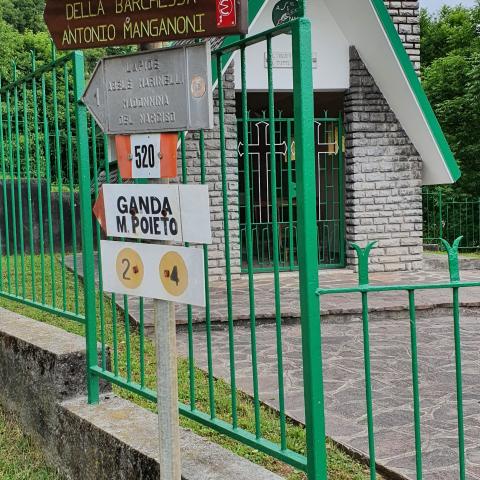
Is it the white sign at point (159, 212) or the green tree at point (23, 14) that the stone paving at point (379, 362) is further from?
the green tree at point (23, 14)

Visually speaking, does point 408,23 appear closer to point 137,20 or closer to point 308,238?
point 137,20

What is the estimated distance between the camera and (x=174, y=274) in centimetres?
235

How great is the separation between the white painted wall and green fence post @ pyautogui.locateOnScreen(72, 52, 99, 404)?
5681 millimetres

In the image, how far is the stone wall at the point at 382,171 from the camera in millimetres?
10016

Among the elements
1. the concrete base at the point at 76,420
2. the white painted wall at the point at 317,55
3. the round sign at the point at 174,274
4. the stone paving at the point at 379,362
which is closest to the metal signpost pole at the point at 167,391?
the round sign at the point at 174,274

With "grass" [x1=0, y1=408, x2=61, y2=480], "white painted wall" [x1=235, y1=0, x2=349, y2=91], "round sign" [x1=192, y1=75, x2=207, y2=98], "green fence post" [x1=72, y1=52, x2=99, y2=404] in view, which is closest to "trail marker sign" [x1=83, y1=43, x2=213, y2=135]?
"round sign" [x1=192, y1=75, x2=207, y2=98]

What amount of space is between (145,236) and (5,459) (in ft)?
7.36

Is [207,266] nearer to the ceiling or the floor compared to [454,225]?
nearer to the ceiling

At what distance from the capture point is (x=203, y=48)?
229cm

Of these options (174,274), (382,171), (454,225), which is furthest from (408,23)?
(174,274)

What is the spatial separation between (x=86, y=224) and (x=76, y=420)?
0.98m

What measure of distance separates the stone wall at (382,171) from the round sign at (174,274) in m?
7.92

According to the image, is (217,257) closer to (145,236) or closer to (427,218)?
(145,236)

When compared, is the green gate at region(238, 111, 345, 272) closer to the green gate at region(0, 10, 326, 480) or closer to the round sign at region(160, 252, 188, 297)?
the green gate at region(0, 10, 326, 480)
